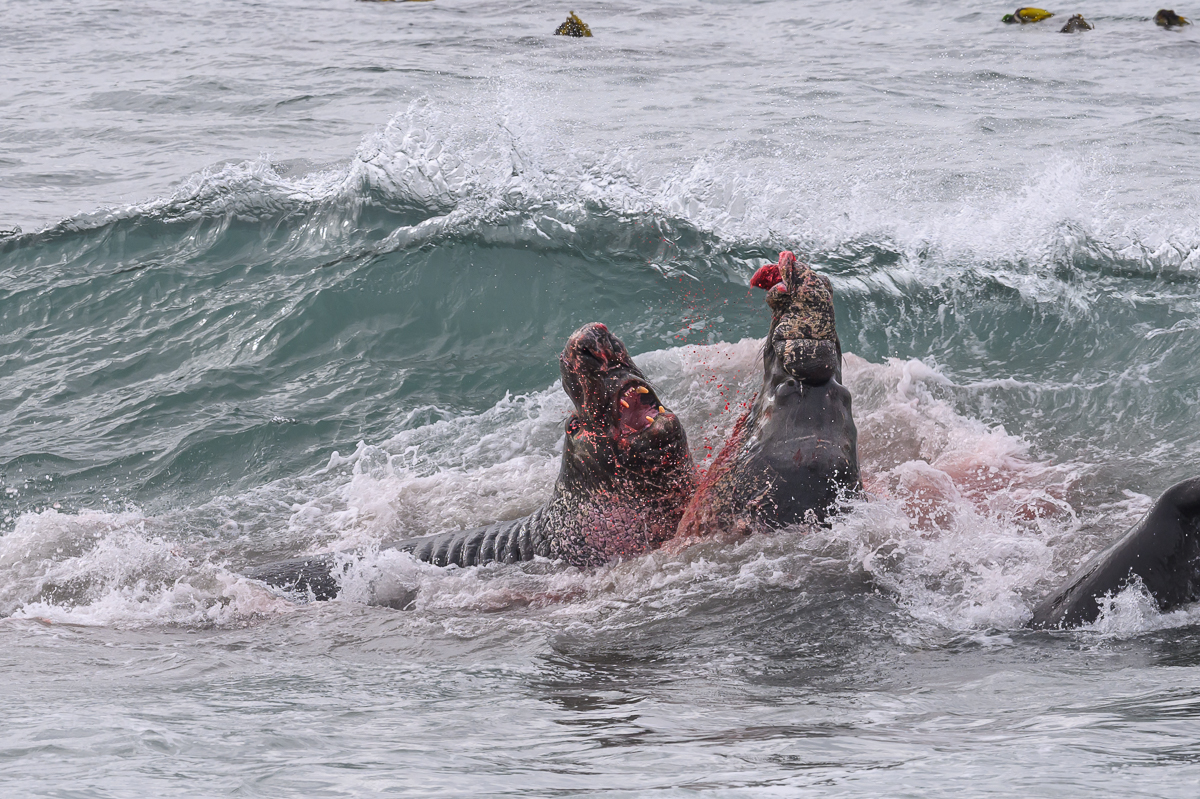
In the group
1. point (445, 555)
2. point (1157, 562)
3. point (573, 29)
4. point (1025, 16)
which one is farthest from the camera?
point (1025, 16)

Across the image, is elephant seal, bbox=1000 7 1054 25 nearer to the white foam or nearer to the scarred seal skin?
the white foam

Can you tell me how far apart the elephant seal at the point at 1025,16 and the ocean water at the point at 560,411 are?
470 centimetres

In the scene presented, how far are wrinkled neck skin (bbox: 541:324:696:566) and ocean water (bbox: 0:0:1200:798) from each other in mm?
239

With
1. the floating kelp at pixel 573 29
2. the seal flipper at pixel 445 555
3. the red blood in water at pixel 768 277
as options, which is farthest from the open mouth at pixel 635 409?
the floating kelp at pixel 573 29

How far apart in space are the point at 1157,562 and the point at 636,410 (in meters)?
2.51

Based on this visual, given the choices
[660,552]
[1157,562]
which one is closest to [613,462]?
[660,552]

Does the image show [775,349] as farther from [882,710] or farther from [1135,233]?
[1135,233]

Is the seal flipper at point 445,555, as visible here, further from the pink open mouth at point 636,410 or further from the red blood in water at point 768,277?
the red blood in water at point 768,277

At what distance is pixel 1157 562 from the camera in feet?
13.2

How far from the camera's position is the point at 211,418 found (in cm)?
916

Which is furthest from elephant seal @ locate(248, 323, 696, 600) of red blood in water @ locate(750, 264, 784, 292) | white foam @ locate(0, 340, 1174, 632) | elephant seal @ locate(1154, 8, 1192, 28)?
elephant seal @ locate(1154, 8, 1192, 28)

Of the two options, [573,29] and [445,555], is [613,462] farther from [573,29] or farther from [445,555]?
[573,29]

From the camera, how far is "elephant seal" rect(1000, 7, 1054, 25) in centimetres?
2495

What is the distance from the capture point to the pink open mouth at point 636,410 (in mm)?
5691
